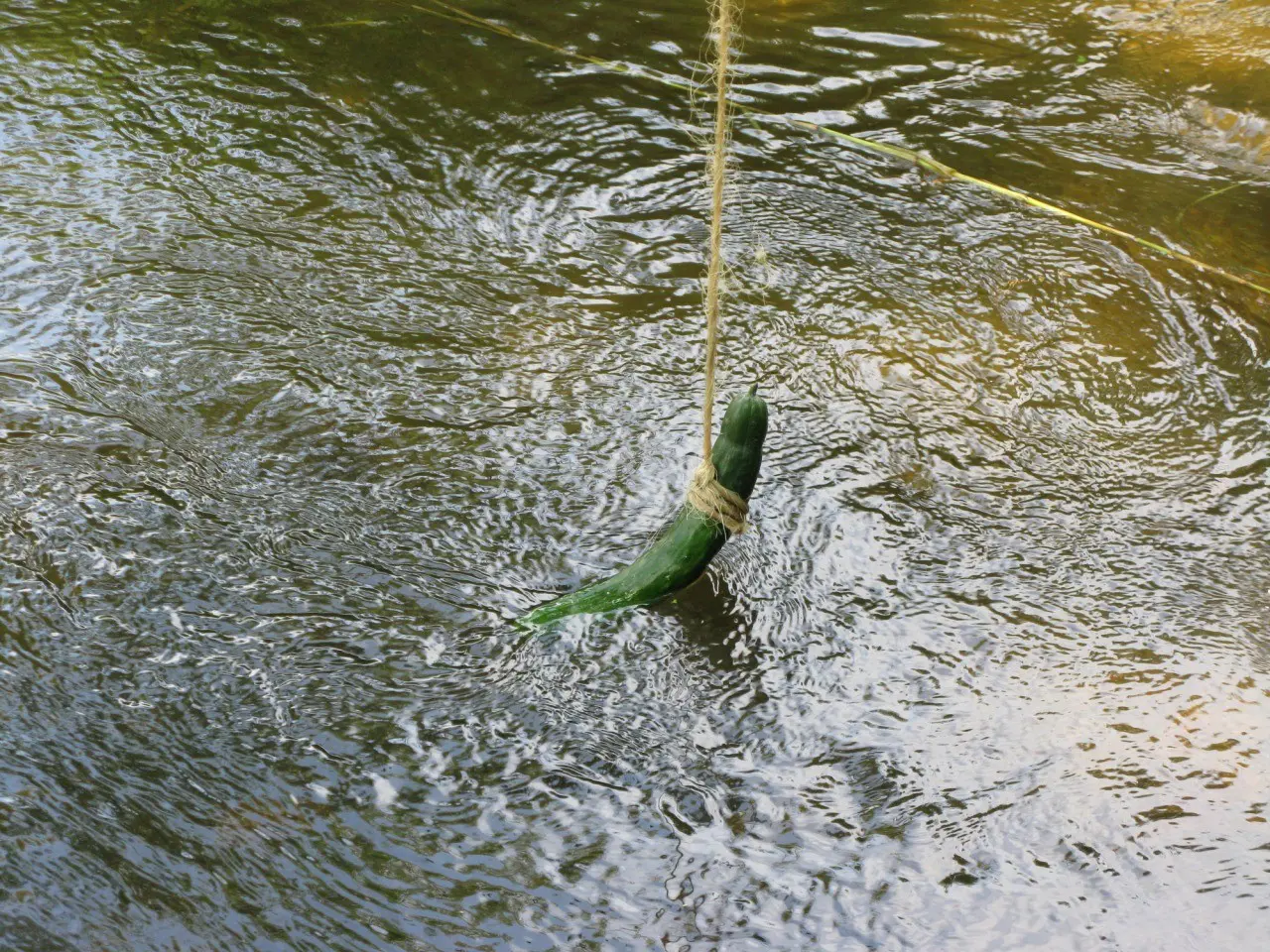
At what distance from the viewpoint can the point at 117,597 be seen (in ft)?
9.37

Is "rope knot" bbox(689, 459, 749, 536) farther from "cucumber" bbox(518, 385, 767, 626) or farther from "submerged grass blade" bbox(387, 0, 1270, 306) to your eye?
"submerged grass blade" bbox(387, 0, 1270, 306)

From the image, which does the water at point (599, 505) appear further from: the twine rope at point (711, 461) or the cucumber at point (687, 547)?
the twine rope at point (711, 461)

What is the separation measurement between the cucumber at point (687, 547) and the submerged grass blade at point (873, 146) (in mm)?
1726

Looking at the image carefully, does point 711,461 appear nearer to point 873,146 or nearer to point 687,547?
point 687,547

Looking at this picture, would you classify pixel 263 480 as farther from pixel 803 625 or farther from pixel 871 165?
→ pixel 871 165

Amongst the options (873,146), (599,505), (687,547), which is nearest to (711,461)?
(687,547)

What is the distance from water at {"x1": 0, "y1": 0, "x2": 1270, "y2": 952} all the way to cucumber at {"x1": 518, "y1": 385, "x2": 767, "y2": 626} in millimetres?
70

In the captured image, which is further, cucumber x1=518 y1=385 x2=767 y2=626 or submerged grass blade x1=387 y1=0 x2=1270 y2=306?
submerged grass blade x1=387 y1=0 x2=1270 y2=306

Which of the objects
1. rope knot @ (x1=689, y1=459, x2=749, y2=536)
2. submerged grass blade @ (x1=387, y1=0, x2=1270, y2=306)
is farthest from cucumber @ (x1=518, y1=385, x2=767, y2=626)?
submerged grass blade @ (x1=387, y1=0, x2=1270, y2=306)

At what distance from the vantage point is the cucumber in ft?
9.07

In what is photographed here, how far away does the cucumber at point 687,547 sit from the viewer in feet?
9.07

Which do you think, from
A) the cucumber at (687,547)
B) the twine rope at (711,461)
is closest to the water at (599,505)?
the cucumber at (687,547)

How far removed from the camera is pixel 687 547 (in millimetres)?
2818

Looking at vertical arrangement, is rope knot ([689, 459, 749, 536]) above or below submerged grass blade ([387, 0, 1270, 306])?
below
